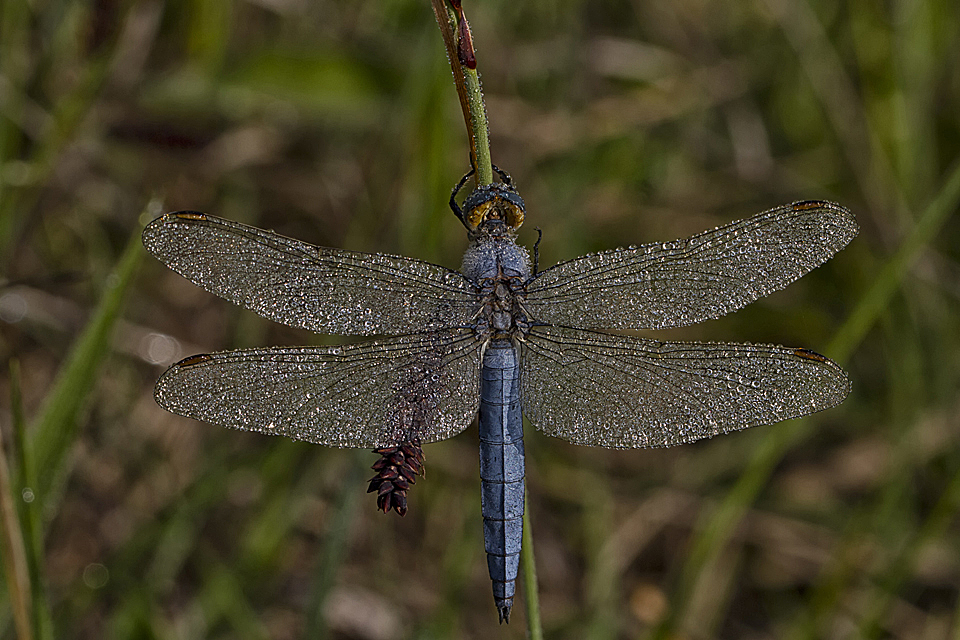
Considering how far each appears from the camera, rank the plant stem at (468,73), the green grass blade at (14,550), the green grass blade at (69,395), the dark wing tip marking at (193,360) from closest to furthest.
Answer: the plant stem at (468,73) → the dark wing tip marking at (193,360) → the green grass blade at (14,550) → the green grass blade at (69,395)

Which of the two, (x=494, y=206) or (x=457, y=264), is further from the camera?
(x=457, y=264)

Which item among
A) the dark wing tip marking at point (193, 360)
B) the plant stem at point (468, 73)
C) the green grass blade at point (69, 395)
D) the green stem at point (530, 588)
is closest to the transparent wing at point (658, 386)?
the green stem at point (530, 588)

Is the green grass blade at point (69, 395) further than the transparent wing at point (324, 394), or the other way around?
the green grass blade at point (69, 395)

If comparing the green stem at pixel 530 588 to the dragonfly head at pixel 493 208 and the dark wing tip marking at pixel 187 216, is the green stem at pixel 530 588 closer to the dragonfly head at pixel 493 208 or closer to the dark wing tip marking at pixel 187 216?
the dragonfly head at pixel 493 208

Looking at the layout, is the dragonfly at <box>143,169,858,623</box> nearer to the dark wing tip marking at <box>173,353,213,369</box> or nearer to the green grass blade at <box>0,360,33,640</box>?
the dark wing tip marking at <box>173,353,213,369</box>

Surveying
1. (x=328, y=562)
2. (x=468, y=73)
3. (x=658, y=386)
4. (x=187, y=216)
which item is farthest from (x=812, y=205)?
(x=328, y=562)

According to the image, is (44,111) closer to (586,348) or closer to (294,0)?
(294,0)

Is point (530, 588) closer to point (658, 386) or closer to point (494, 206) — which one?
point (658, 386)

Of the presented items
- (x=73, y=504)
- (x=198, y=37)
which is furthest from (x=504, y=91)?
(x=73, y=504)
